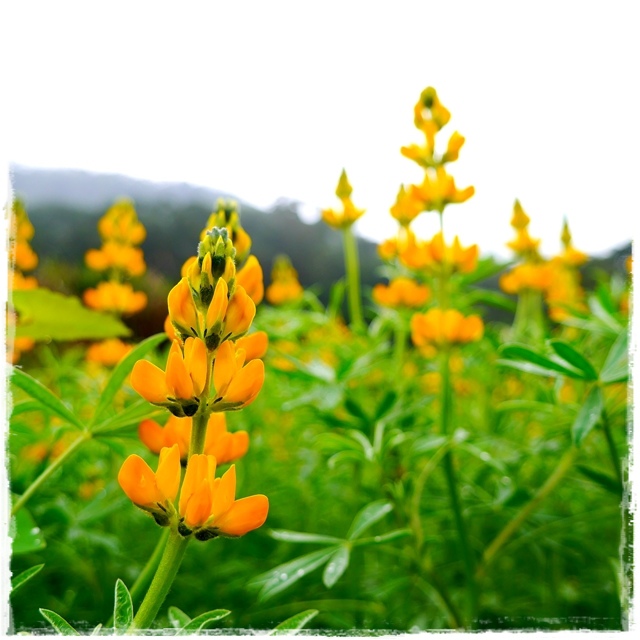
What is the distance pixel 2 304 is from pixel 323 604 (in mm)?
699

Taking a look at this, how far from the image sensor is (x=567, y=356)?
667 mm

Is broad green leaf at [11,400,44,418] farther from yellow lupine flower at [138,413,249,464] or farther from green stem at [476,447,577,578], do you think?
green stem at [476,447,577,578]

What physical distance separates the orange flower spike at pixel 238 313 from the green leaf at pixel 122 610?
17 centimetres

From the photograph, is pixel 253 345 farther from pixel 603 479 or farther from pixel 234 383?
pixel 603 479

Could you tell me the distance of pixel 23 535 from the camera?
1.91ft

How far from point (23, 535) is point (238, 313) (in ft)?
1.27

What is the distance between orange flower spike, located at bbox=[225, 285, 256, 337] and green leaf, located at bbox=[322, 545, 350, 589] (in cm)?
33

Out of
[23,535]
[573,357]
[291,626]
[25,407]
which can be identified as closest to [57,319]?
[25,407]

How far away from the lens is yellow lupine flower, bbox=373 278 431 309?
109 cm

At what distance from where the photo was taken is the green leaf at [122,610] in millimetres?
369

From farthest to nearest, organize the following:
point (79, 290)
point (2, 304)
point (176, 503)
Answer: point (79, 290) < point (2, 304) < point (176, 503)

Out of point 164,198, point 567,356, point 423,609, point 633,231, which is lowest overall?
point 423,609

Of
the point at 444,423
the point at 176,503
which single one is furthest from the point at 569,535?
the point at 176,503

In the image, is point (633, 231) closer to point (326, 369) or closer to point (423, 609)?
point (326, 369)
